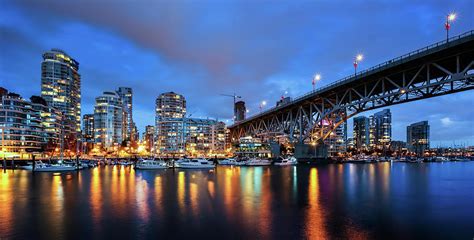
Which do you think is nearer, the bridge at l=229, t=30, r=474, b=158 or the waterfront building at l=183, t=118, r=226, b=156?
the bridge at l=229, t=30, r=474, b=158

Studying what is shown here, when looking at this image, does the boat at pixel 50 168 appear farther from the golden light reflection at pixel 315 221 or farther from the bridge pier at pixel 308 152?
the golden light reflection at pixel 315 221

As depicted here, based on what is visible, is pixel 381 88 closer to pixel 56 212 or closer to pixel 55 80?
pixel 56 212

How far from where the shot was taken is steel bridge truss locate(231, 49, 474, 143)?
47281 millimetres

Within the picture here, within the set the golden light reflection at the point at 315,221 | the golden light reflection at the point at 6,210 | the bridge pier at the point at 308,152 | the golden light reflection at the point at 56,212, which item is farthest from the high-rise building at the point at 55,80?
the golden light reflection at the point at 315,221

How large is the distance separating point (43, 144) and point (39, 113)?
40.4ft

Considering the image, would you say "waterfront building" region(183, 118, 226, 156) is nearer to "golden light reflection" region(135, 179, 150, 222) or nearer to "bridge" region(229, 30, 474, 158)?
"bridge" region(229, 30, 474, 158)

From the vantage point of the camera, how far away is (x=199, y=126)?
7692 inches

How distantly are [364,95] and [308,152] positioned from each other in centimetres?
2873

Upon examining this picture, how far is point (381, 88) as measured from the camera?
64125mm

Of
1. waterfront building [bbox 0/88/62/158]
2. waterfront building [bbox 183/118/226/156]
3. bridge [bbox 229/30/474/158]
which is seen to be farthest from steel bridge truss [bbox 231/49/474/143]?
waterfront building [bbox 0/88/62/158]

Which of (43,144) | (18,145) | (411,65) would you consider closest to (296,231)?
(411,65)

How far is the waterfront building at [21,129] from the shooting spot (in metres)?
109

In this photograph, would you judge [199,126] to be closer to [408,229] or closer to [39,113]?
[39,113]

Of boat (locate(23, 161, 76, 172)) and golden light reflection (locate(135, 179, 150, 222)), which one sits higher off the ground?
golden light reflection (locate(135, 179, 150, 222))
